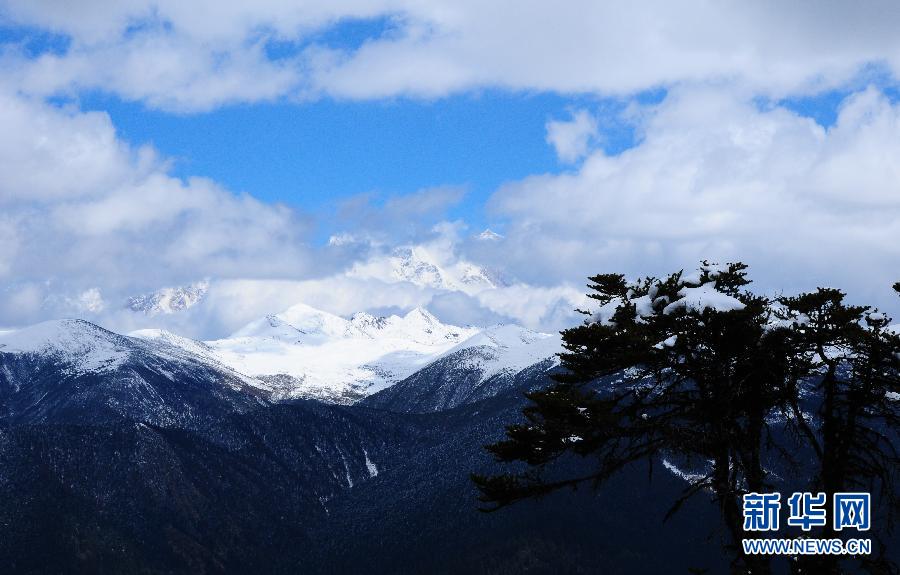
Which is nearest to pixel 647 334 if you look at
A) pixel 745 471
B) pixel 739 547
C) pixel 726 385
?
pixel 726 385

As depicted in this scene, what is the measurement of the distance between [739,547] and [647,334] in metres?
A: 8.77

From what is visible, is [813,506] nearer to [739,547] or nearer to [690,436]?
[739,547]

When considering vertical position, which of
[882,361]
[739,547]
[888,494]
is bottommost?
[739,547]

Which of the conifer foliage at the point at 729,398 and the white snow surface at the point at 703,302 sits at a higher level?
the white snow surface at the point at 703,302

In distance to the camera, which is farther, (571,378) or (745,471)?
(571,378)

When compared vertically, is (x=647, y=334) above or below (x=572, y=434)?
above

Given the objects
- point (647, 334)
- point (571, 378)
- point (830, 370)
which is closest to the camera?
point (830, 370)

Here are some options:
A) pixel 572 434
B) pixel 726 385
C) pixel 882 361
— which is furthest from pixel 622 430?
pixel 882 361

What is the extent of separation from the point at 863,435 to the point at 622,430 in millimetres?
8965

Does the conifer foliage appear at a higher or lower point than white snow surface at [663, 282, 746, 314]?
lower

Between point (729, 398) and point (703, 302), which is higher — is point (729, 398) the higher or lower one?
the lower one

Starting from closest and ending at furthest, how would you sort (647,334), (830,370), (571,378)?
(830,370) < (647,334) < (571,378)

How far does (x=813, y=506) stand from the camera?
37.0m

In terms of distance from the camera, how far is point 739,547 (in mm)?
35094
